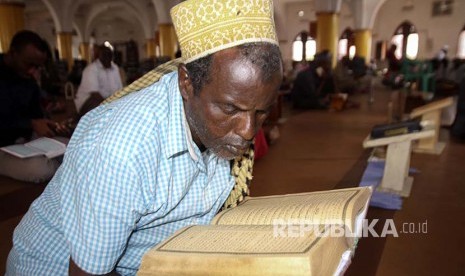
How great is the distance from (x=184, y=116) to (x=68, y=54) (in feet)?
66.4

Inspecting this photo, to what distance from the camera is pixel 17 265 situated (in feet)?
3.33

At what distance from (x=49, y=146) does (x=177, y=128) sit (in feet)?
9.65

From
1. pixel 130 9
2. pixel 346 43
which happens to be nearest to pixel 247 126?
pixel 130 9

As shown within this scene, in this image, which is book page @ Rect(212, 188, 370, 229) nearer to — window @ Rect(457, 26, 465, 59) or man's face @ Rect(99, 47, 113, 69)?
man's face @ Rect(99, 47, 113, 69)

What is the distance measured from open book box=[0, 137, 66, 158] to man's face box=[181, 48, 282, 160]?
2.79 meters

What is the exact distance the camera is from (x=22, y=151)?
3277 millimetres

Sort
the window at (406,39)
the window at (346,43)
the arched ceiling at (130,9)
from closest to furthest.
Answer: the arched ceiling at (130,9), the window at (406,39), the window at (346,43)

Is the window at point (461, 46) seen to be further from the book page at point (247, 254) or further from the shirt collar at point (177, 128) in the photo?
the book page at point (247, 254)

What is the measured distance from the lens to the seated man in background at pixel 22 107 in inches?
129

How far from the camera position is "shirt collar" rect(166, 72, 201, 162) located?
886mm

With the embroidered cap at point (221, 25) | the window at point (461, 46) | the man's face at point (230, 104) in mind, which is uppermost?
the window at point (461, 46)

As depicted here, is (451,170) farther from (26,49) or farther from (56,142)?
(26,49)

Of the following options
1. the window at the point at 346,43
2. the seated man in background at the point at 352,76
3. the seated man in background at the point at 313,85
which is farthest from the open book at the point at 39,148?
the window at the point at 346,43

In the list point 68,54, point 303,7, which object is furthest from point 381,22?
point 68,54
